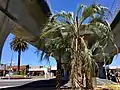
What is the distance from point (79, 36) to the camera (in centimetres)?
1892

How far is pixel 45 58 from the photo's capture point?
20.7 m

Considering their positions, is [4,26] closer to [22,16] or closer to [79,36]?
[22,16]

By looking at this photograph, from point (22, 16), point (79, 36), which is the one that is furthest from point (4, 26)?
point (79, 36)

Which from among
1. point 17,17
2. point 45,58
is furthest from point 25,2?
point 45,58

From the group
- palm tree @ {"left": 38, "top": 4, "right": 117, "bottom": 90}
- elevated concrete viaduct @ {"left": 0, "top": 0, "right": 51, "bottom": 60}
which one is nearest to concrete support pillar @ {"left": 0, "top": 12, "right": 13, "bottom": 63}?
elevated concrete viaduct @ {"left": 0, "top": 0, "right": 51, "bottom": 60}

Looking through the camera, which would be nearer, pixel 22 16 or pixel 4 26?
pixel 4 26

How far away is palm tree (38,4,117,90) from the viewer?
18.2 meters

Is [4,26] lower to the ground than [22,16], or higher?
lower

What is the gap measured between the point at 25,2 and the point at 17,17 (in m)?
1.14

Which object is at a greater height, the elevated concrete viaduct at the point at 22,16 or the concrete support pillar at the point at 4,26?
the elevated concrete viaduct at the point at 22,16

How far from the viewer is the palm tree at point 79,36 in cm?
1825

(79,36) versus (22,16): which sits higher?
(22,16)

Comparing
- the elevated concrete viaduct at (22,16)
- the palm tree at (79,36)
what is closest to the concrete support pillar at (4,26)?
the elevated concrete viaduct at (22,16)

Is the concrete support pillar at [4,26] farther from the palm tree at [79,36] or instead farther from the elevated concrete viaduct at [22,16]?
the palm tree at [79,36]
